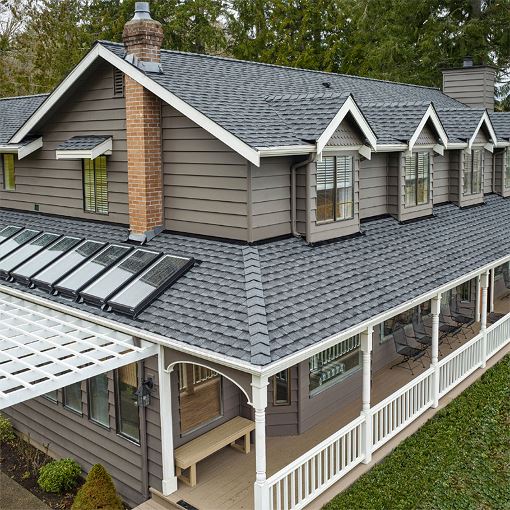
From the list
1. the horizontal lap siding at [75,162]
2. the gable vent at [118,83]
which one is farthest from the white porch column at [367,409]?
the gable vent at [118,83]

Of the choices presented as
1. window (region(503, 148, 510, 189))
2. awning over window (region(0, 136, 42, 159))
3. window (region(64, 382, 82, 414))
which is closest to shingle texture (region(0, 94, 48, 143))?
awning over window (region(0, 136, 42, 159))

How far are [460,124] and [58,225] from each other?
1094cm

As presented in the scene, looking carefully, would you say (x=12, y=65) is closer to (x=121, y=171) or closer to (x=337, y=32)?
(x=337, y=32)

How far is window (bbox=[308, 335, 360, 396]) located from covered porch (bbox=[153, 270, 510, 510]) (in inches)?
26.7

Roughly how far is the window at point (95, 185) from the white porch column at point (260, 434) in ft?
21.7

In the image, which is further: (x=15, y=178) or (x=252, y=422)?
(x=15, y=178)

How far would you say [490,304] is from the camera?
17.6 metres

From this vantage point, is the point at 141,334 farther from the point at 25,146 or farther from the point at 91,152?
the point at 25,146

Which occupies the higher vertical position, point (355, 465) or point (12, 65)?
point (12, 65)

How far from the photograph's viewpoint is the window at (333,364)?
11.7 metres

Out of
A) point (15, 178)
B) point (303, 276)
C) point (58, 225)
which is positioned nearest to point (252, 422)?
point (303, 276)

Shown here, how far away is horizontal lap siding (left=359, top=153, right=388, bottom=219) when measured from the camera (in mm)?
13047

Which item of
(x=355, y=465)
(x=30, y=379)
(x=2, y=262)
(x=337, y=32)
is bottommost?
(x=355, y=465)

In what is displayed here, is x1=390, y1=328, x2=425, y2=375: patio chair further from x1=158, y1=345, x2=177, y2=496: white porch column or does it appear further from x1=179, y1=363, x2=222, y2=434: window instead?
x1=158, y1=345, x2=177, y2=496: white porch column
